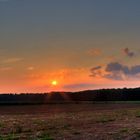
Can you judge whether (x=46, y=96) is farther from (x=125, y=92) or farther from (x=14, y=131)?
(x=14, y=131)

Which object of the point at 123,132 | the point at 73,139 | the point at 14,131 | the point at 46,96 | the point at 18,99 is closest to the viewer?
the point at 73,139

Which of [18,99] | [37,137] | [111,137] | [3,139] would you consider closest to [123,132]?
[111,137]

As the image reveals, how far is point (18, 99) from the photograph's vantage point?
342 ft

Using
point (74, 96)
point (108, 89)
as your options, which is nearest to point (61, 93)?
point (74, 96)

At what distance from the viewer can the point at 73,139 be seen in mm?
20156

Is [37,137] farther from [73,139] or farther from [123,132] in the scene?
[123,132]

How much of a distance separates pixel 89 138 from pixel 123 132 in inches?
95.0

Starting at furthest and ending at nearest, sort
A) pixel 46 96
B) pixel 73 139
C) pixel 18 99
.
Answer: pixel 46 96
pixel 18 99
pixel 73 139

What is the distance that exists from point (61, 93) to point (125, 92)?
16.3m

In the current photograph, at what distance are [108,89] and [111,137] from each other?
96075 millimetres

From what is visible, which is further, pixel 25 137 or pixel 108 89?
pixel 108 89

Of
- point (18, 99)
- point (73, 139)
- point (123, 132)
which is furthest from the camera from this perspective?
point (18, 99)

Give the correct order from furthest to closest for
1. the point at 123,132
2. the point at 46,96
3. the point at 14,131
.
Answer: the point at 46,96 < the point at 14,131 < the point at 123,132

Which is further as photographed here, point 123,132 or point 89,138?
point 123,132
